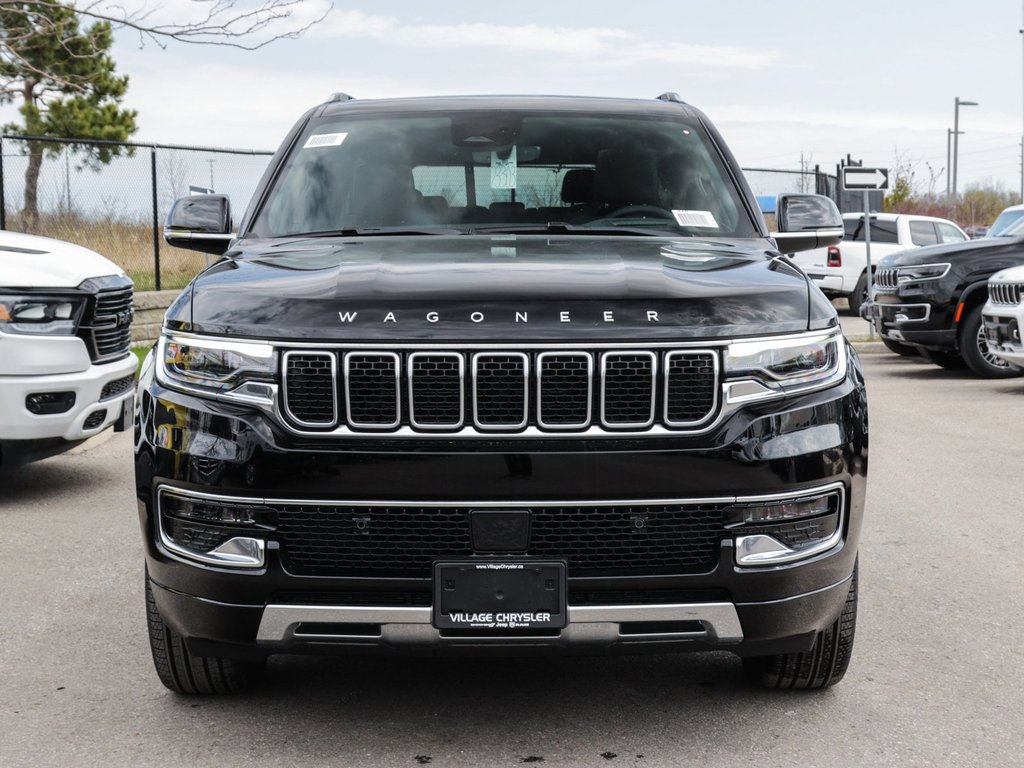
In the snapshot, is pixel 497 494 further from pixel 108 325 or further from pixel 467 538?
pixel 108 325

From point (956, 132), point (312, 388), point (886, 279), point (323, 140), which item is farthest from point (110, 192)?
point (956, 132)

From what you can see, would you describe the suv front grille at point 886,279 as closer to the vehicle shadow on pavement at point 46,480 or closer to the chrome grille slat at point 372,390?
the vehicle shadow on pavement at point 46,480

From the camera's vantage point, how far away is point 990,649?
472cm

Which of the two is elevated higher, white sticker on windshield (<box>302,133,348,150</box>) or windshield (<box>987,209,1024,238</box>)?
white sticker on windshield (<box>302,133,348,150</box>)

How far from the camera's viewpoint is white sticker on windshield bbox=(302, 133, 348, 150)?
5.08m

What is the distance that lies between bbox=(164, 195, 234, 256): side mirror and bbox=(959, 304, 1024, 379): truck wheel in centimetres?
1113

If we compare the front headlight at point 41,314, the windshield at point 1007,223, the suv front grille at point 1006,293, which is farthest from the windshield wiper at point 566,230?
the windshield at point 1007,223

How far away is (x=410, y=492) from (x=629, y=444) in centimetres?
55

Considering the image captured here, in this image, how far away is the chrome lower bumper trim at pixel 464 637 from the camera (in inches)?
136

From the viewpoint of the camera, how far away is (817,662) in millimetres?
4102

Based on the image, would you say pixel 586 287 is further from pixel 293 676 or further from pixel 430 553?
pixel 293 676

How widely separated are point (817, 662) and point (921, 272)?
1159cm

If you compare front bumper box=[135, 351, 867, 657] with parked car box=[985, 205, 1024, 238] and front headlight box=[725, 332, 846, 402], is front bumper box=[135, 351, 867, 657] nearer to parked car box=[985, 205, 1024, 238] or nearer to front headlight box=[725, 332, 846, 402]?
front headlight box=[725, 332, 846, 402]

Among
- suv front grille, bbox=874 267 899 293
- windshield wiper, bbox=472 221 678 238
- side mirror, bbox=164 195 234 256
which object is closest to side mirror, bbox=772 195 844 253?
windshield wiper, bbox=472 221 678 238
